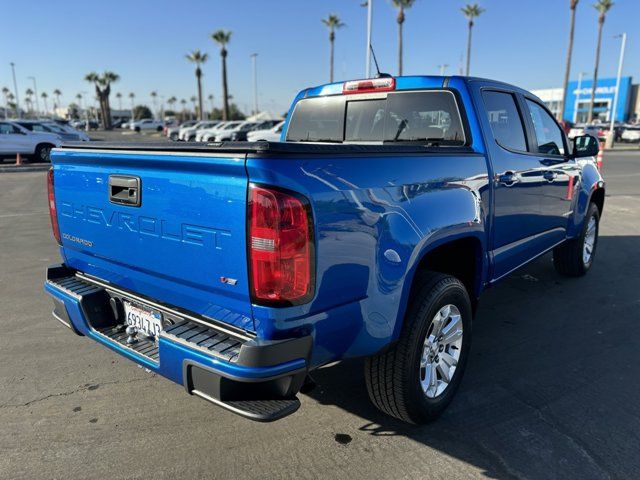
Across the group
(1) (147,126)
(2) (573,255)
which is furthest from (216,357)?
(1) (147,126)

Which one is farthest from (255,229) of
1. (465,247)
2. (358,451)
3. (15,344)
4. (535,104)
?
(535,104)

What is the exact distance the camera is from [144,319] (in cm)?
262

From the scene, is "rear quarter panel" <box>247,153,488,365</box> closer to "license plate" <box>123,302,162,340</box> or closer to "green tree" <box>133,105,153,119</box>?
"license plate" <box>123,302,162,340</box>

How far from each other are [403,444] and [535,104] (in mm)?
3267

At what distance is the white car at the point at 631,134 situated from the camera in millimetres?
40725

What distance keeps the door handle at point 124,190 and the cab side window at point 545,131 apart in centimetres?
336

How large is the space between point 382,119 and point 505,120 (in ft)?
3.06

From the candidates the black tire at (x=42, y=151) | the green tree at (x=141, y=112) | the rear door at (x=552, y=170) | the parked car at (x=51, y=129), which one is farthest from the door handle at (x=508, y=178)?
the green tree at (x=141, y=112)

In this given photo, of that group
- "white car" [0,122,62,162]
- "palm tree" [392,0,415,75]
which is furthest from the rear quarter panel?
"palm tree" [392,0,415,75]

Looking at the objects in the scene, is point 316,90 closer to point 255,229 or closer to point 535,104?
point 535,104

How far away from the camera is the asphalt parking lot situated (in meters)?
2.55

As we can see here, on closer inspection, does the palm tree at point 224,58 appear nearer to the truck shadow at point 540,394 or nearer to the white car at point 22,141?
the white car at point 22,141

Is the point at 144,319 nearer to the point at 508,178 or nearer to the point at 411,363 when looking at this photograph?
the point at 411,363

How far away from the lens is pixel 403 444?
2752 millimetres
